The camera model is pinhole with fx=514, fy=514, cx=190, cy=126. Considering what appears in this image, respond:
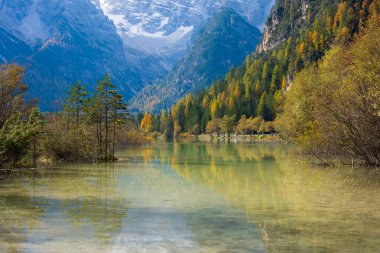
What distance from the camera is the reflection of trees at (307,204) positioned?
16.8 meters

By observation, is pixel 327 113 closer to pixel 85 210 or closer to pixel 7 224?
pixel 85 210

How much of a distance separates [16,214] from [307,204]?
42.9 ft

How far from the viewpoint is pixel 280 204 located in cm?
2438

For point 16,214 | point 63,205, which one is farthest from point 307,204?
point 16,214

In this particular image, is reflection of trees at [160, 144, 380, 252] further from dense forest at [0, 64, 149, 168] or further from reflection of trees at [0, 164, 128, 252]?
dense forest at [0, 64, 149, 168]

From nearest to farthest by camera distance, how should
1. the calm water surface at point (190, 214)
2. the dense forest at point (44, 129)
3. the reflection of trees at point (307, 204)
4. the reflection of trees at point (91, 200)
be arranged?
the calm water surface at point (190, 214), the reflection of trees at point (307, 204), the reflection of trees at point (91, 200), the dense forest at point (44, 129)

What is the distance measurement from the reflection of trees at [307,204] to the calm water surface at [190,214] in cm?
4

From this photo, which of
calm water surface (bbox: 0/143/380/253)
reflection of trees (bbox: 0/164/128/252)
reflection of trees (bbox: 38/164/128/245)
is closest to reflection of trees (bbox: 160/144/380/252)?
calm water surface (bbox: 0/143/380/253)

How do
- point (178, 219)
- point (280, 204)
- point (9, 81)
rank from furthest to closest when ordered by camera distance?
point (9, 81) → point (280, 204) → point (178, 219)

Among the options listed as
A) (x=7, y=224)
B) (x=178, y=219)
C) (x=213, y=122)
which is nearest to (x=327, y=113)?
(x=178, y=219)

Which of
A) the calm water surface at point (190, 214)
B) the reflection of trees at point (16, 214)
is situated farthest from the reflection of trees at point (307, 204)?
the reflection of trees at point (16, 214)

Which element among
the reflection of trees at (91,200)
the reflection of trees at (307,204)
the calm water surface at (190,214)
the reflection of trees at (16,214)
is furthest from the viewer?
the reflection of trees at (91,200)

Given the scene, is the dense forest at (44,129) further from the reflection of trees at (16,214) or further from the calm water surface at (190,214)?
the reflection of trees at (16,214)

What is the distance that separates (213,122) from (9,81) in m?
150
